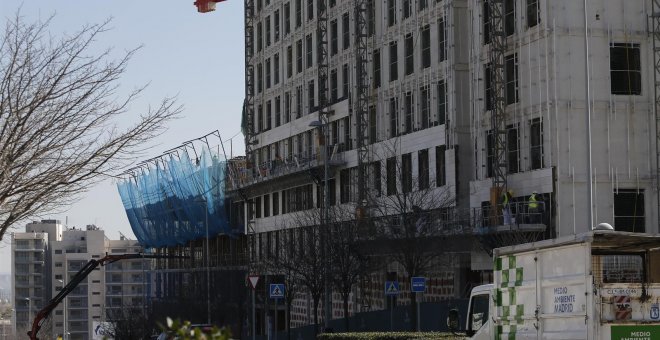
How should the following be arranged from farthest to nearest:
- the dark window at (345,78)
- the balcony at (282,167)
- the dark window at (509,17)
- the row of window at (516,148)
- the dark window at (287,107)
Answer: the dark window at (287,107), the balcony at (282,167), the dark window at (345,78), the dark window at (509,17), the row of window at (516,148)

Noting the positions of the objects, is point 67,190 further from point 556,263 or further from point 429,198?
point 429,198

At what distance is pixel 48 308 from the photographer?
109 feet

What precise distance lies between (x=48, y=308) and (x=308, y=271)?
94.1ft

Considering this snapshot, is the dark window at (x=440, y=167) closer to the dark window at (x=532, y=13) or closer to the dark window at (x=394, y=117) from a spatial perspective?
the dark window at (x=394, y=117)

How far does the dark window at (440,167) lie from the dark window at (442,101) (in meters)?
1.17

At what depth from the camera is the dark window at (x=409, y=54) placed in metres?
61.6

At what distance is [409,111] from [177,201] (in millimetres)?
33256

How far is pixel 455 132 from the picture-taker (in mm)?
57312

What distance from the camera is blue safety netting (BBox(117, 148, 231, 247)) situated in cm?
8800

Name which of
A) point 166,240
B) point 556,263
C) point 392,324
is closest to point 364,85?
point 392,324

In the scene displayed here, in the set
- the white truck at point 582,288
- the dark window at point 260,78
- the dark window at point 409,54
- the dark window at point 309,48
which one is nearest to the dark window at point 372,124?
the dark window at point 409,54

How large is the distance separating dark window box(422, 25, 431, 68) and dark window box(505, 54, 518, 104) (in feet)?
22.1

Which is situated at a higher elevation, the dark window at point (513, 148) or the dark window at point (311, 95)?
the dark window at point (311, 95)

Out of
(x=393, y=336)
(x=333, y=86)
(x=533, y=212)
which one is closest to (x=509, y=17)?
(x=533, y=212)
